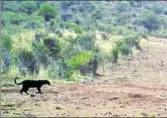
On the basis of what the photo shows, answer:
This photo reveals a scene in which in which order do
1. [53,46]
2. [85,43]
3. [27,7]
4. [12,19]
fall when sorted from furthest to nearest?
[27,7] → [12,19] → [85,43] → [53,46]

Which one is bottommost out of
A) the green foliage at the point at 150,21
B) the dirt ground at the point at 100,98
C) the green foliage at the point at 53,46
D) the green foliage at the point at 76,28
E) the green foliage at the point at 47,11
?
the dirt ground at the point at 100,98

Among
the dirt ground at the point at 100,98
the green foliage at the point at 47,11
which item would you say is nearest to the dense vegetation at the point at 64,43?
the green foliage at the point at 47,11

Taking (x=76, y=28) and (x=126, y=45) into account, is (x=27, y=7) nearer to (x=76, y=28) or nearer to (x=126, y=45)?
(x=76, y=28)

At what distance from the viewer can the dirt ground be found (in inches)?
464

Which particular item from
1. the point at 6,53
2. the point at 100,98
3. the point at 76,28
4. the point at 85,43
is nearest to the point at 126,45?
the point at 85,43

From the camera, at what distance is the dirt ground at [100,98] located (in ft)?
38.7

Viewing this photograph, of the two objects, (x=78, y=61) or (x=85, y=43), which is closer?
(x=78, y=61)

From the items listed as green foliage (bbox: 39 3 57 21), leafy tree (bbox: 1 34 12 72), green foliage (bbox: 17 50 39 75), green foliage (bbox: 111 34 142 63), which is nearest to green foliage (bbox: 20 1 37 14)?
green foliage (bbox: 39 3 57 21)

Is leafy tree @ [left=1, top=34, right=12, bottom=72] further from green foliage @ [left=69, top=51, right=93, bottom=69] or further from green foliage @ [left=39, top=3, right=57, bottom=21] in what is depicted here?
green foliage @ [left=39, top=3, right=57, bottom=21]

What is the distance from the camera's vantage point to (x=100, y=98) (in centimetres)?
1439

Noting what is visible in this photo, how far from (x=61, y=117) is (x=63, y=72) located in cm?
866

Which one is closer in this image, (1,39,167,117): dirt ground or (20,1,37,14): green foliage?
(1,39,167,117): dirt ground

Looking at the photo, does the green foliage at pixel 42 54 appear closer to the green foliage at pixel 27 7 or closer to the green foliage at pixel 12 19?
the green foliage at pixel 12 19

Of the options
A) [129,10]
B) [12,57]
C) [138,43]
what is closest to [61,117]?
[12,57]
